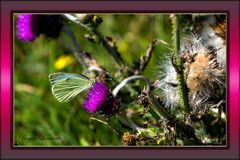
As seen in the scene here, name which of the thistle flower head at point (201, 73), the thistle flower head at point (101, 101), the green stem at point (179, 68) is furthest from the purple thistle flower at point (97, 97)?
the thistle flower head at point (201, 73)

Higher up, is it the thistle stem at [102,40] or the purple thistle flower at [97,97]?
the thistle stem at [102,40]

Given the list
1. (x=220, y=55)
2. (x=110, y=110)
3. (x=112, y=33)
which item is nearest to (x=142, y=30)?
(x=112, y=33)

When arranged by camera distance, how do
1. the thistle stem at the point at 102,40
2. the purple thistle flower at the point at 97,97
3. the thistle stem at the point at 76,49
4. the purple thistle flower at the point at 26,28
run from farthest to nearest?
the thistle stem at the point at 76,49 < the purple thistle flower at the point at 26,28 < the thistle stem at the point at 102,40 < the purple thistle flower at the point at 97,97

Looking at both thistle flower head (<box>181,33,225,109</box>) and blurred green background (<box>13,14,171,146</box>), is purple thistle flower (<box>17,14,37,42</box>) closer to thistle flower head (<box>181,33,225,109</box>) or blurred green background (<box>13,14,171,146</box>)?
blurred green background (<box>13,14,171,146</box>)

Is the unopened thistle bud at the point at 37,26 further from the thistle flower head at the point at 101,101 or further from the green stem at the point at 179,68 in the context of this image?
the green stem at the point at 179,68

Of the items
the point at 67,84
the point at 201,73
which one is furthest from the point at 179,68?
the point at 67,84

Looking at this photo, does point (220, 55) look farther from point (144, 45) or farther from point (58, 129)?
point (144, 45)
